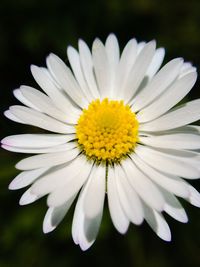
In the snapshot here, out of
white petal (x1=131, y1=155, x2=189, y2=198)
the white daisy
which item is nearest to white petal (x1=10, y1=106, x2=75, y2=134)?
the white daisy

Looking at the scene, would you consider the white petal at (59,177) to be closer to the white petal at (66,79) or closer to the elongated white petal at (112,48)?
the white petal at (66,79)

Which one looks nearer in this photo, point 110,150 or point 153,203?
point 153,203

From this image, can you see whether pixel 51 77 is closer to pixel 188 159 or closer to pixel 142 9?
pixel 188 159

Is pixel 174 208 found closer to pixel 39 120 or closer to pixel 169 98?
pixel 169 98

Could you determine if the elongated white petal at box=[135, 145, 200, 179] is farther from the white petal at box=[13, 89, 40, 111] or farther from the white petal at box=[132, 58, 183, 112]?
the white petal at box=[13, 89, 40, 111]

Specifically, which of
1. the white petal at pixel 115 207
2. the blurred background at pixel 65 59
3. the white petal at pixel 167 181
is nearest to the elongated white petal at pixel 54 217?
the white petal at pixel 115 207

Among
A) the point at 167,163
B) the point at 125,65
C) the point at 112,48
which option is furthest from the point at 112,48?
the point at 167,163

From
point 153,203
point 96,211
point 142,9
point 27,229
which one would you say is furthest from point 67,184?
point 142,9
